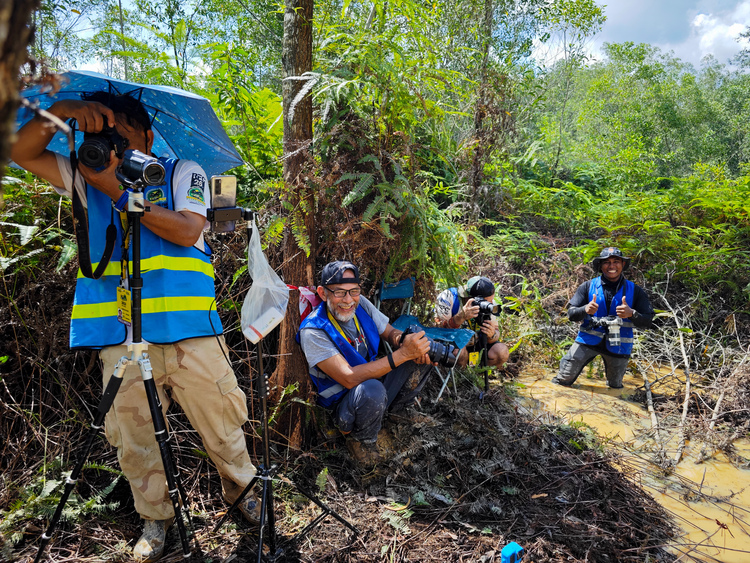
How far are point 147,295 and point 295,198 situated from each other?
4.29ft

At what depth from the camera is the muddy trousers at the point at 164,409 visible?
2.33 metres

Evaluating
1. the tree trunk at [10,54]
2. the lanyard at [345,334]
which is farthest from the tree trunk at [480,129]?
the tree trunk at [10,54]

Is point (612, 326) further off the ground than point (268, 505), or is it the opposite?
point (612, 326)

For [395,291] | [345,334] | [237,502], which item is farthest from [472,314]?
[237,502]

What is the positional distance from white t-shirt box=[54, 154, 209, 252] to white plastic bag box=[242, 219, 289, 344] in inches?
14.1

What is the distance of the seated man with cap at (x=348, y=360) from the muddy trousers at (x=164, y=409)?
2.34ft

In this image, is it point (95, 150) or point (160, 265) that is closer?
point (95, 150)

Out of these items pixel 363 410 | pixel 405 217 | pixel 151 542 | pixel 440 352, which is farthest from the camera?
pixel 405 217

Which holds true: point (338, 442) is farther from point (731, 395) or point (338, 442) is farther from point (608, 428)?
point (731, 395)

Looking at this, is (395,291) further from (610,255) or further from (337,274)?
(610,255)

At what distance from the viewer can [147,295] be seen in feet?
7.46

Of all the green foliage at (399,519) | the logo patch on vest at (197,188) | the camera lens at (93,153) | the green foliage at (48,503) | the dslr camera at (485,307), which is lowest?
the green foliage at (399,519)

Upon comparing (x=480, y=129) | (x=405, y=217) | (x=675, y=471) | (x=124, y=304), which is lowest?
(x=675, y=471)

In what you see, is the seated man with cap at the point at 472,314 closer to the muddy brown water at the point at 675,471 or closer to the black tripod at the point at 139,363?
the muddy brown water at the point at 675,471
